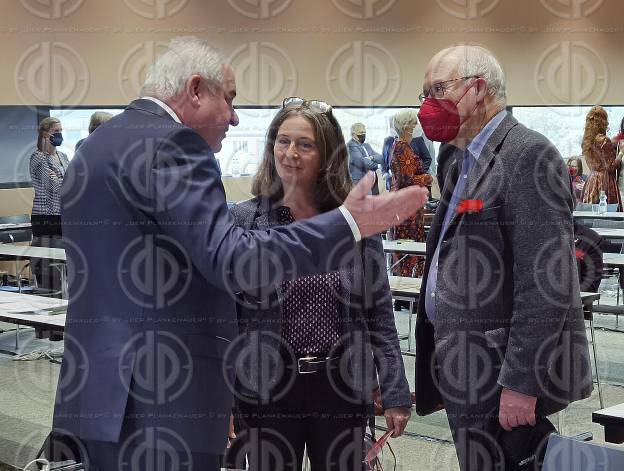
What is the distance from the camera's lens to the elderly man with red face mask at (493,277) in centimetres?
230

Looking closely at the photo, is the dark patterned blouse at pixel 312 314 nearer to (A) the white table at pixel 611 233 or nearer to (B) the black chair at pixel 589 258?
(B) the black chair at pixel 589 258

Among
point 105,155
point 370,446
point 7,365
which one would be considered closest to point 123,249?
point 105,155

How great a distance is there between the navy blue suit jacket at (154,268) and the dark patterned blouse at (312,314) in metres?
0.68

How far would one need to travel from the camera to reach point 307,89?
1245 cm

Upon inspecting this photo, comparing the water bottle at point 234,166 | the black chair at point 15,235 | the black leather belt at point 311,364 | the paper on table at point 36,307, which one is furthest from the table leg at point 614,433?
the water bottle at point 234,166

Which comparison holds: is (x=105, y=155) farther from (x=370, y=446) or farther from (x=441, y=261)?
(x=370, y=446)

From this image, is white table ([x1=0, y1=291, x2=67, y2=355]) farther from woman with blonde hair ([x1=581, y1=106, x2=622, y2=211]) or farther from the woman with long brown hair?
woman with blonde hair ([x1=581, y1=106, x2=622, y2=211])

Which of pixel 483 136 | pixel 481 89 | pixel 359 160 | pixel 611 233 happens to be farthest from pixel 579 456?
pixel 359 160

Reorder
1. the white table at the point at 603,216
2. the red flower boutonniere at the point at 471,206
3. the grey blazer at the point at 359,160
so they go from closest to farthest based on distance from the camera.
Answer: the red flower boutonniere at the point at 471,206 → the white table at the point at 603,216 → the grey blazer at the point at 359,160

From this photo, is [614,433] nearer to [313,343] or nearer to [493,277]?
[493,277]

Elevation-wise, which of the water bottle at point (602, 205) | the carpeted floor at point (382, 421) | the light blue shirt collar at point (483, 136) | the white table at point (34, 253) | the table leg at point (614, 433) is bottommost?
the carpeted floor at point (382, 421)

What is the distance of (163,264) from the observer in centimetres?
179

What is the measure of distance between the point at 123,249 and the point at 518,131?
118 centimetres

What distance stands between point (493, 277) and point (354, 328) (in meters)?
0.44
